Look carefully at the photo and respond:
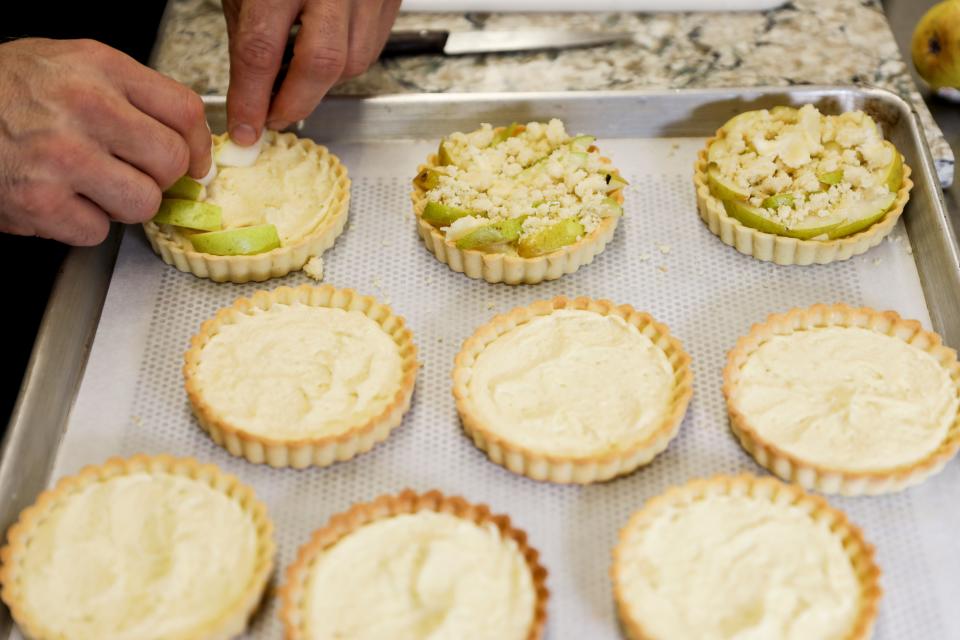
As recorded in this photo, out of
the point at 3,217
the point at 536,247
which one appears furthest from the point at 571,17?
the point at 3,217

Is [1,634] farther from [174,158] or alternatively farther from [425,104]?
[425,104]

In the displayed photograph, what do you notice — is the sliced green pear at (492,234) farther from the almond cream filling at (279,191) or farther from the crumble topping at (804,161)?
the crumble topping at (804,161)

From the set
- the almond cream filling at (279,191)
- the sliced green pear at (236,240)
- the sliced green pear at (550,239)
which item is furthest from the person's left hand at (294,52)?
the sliced green pear at (550,239)

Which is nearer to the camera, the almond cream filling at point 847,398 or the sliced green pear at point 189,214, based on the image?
the almond cream filling at point 847,398

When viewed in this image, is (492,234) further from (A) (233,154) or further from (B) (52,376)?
(B) (52,376)

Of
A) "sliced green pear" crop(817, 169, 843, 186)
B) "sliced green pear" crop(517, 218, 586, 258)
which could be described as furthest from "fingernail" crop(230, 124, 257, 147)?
"sliced green pear" crop(817, 169, 843, 186)
